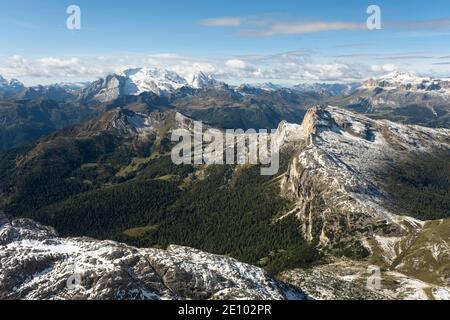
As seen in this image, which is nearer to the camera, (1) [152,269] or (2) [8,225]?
(1) [152,269]

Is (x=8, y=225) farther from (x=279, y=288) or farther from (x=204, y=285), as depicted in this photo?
(x=279, y=288)

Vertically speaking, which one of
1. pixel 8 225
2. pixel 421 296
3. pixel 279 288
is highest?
pixel 8 225
